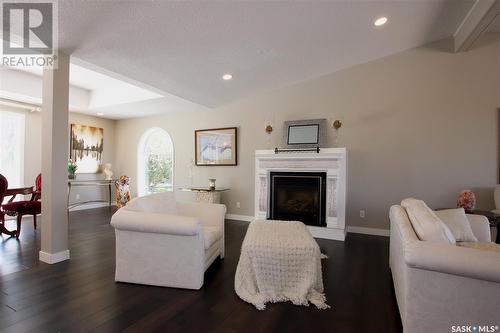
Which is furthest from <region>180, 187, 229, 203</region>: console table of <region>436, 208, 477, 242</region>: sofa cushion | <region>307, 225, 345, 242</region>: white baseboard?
<region>436, 208, 477, 242</region>: sofa cushion

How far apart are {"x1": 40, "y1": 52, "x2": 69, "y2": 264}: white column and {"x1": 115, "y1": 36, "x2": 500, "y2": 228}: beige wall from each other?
11.0 ft

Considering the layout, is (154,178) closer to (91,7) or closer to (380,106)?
(91,7)

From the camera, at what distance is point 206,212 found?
9.80 ft

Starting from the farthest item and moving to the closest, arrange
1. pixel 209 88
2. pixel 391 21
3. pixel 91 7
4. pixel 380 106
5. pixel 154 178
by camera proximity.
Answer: pixel 154 178
pixel 209 88
pixel 380 106
pixel 391 21
pixel 91 7

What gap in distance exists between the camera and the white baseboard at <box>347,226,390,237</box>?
13.4 feet

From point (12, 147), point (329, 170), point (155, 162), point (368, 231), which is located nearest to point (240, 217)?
point (329, 170)

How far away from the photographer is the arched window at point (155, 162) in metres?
6.50

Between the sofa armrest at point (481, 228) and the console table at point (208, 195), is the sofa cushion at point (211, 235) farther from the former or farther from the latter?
the sofa armrest at point (481, 228)

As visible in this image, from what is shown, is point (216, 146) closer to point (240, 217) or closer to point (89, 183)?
point (240, 217)

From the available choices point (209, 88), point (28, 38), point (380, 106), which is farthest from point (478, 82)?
point (28, 38)

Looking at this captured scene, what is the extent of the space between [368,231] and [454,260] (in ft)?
10.1

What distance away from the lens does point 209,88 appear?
4.43 meters

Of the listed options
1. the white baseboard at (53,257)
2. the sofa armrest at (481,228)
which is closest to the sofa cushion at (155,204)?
the white baseboard at (53,257)

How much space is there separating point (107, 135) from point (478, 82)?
8266 mm
